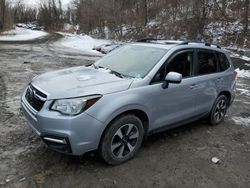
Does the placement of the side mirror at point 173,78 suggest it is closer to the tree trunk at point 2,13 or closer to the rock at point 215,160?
the rock at point 215,160

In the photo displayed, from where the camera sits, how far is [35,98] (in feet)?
12.9

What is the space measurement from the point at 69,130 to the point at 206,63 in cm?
305

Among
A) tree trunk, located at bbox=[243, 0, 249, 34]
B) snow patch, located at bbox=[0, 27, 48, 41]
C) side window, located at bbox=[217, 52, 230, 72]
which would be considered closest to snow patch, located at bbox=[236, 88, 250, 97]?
side window, located at bbox=[217, 52, 230, 72]

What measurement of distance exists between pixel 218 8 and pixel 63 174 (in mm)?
30534

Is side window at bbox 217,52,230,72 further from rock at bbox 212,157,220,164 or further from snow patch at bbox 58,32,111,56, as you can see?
snow patch at bbox 58,32,111,56

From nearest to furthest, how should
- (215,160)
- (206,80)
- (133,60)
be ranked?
(215,160)
(133,60)
(206,80)

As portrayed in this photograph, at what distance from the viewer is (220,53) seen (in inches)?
227

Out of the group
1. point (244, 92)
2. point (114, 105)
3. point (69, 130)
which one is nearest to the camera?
point (69, 130)

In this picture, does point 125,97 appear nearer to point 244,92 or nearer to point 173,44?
point 173,44

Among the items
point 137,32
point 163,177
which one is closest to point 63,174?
point 163,177

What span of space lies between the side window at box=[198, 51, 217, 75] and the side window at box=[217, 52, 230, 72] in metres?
0.20

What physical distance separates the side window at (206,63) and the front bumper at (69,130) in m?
2.41

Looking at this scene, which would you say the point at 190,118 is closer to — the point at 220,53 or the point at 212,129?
the point at 212,129

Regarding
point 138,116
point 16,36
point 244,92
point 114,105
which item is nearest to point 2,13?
point 16,36
